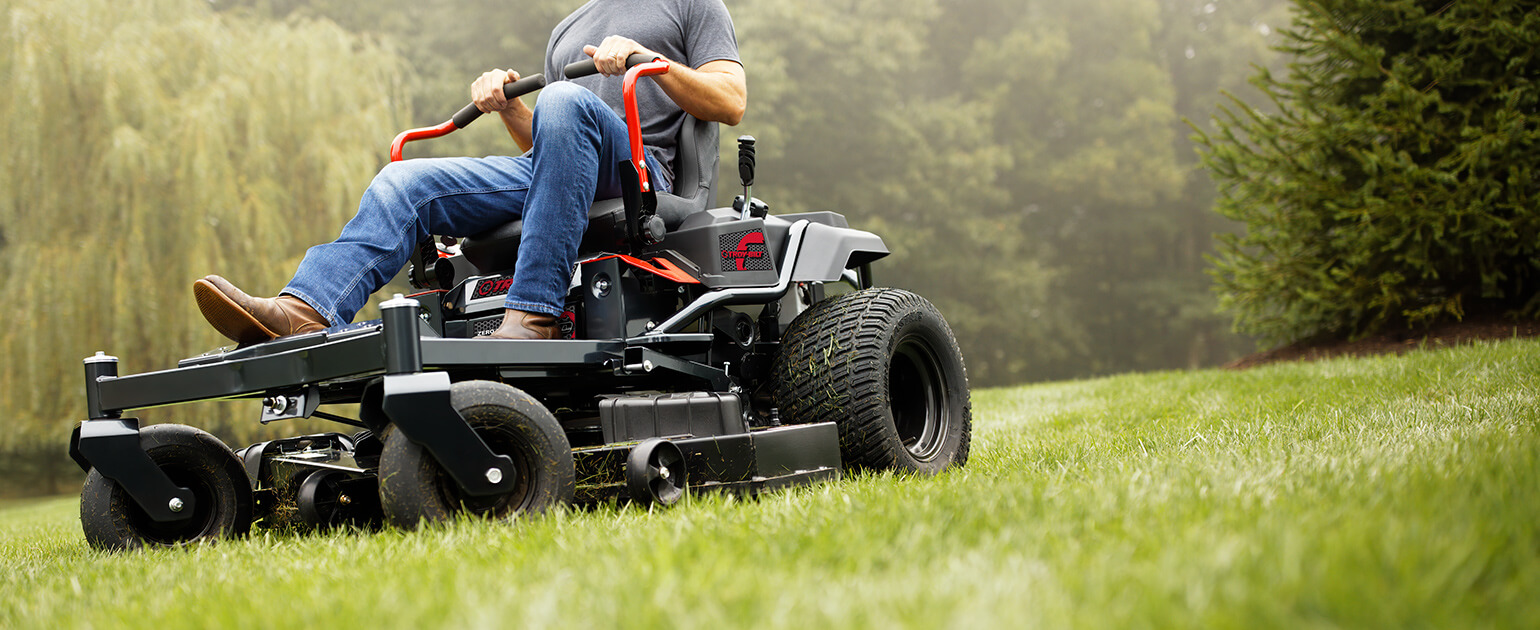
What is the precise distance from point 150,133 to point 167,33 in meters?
1.13

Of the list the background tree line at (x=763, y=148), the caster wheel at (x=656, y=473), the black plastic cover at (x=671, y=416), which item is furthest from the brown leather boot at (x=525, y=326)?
the background tree line at (x=763, y=148)

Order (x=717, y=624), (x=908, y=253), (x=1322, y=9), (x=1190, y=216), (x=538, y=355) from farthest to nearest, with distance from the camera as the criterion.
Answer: (x=1190, y=216) < (x=908, y=253) < (x=1322, y=9) < (x=538, y=355) < (x=717, y=624)

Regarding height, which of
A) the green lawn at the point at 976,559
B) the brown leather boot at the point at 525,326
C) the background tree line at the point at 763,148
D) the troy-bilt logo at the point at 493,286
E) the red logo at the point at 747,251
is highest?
the background tree line at the point at 763,148

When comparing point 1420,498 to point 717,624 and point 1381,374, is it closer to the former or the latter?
point 717,624

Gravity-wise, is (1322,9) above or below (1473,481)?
above

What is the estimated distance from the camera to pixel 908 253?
21672mm

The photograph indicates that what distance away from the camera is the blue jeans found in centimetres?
229

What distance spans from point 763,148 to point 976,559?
1805 centimetres

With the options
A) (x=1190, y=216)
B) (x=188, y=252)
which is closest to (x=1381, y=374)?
(x=188, y=252)

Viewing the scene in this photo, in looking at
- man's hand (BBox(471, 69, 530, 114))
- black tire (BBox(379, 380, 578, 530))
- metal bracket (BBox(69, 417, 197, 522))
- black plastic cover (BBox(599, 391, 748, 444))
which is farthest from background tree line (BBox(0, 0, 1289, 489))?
black tire (BBox(379, 380, 578, 530))

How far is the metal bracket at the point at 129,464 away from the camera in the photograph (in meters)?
2.29

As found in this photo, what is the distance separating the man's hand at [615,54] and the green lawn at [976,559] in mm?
1225

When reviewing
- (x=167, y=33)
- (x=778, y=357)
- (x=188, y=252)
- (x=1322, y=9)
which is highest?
(x=167, y=33)

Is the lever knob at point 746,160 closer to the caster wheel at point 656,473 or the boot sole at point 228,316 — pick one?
the caster wheel at point 656,473
